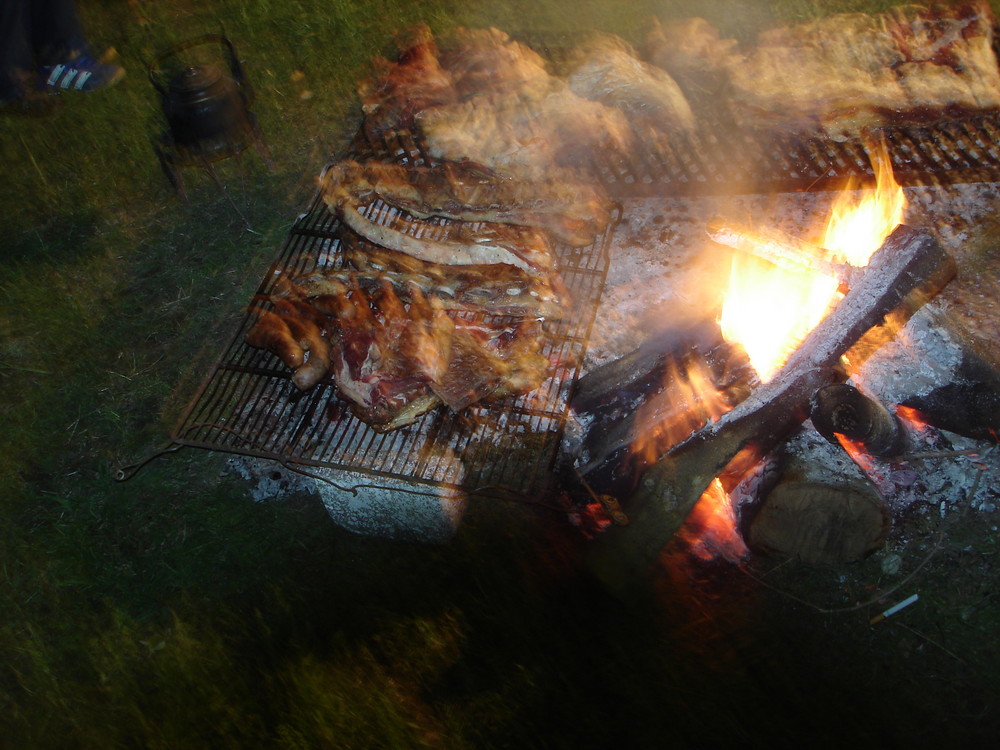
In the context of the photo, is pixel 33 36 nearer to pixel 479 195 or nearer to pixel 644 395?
pixel 479 195

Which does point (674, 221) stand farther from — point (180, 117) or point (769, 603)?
point (180, 117)

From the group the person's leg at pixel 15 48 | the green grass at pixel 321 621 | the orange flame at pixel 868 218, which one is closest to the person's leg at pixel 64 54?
the person's leg at pixel 15 48

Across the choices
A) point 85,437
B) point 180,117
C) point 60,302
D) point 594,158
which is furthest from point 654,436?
point 60,302

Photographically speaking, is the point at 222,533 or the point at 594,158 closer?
the point at 222,533

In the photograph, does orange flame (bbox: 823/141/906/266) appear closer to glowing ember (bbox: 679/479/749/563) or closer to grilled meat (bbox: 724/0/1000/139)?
grilled meat (bbox: 724/0/1000/139)

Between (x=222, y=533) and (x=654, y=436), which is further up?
(x=654, y=436)

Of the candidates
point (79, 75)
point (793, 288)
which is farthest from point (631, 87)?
point (79, 75)
